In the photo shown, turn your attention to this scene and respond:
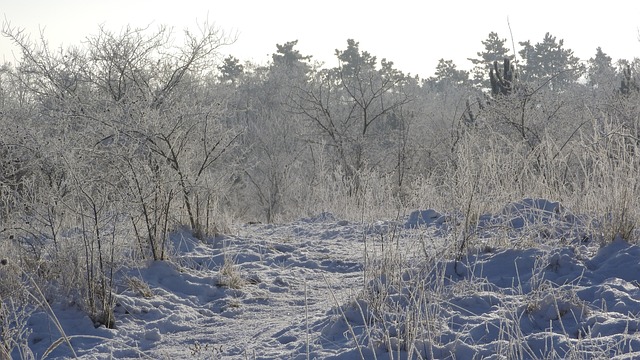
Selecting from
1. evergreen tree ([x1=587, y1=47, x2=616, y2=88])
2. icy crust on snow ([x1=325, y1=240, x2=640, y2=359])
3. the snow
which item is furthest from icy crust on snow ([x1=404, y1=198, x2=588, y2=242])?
evergreen tree ([x1=587, y1=47, x2=616, y2=88])

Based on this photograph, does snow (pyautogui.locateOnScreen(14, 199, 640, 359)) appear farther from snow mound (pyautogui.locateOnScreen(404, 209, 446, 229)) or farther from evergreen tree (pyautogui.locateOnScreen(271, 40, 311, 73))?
evergreen tree (pyautogui.locateOnScreen(271, 40, 311, 73))

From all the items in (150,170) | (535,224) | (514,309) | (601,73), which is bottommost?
(514,309)

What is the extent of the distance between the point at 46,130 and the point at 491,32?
54.2 metres

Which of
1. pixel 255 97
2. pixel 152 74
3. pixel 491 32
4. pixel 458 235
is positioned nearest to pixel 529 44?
pixel 491 32

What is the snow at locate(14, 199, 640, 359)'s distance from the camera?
12.7 feet

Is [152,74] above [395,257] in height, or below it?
above

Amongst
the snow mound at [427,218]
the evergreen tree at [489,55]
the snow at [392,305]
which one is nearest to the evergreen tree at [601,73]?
the evergreen tree at [489,55]

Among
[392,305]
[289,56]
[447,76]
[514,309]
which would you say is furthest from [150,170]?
[447,76]

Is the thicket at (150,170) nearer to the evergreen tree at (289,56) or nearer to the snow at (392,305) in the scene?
the snow at (392,305)

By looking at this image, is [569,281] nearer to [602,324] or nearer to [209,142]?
[602,324]

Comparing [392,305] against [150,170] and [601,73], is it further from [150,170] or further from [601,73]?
[601,73]

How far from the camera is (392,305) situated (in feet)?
14.8

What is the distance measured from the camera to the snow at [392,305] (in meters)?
3.86

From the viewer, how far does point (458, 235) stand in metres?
5.77
